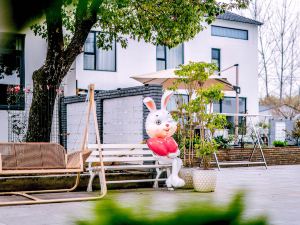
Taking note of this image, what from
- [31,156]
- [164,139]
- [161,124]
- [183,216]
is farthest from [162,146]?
[183,216]

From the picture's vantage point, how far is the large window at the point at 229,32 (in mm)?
23013

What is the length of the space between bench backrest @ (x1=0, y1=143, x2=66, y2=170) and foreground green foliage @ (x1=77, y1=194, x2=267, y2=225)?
6826mm

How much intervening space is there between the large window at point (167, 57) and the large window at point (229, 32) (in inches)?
→ 77.8

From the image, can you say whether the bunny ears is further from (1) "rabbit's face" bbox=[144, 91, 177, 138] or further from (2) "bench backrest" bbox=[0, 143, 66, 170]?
(2) "bench backrest" bbox=[0, 143, 66, 170]

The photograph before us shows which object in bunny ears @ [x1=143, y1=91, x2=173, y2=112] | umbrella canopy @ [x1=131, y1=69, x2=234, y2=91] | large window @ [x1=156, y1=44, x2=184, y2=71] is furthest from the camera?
large window @ [x1=156, y1=44, x2=184, y2=71]

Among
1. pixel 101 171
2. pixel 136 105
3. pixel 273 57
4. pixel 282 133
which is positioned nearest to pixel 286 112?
pixel 282 133

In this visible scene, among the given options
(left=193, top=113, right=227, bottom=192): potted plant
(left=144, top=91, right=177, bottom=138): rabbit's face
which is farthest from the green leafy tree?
(left=193, top=113, right=227, bottom=192): potted plant

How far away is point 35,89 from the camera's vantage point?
973cm

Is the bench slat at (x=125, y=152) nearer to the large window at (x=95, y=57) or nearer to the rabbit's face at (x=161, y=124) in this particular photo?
the rabbit's face at (x=161, y=124)

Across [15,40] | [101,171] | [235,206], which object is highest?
[15,40]

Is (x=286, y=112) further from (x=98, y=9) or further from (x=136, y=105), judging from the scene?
(x=98, y=9)

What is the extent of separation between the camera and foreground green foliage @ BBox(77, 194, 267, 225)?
0.47m

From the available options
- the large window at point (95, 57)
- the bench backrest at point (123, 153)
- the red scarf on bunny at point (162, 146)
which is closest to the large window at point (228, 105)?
the large window at point (95, 57)

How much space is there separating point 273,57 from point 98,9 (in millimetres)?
360
